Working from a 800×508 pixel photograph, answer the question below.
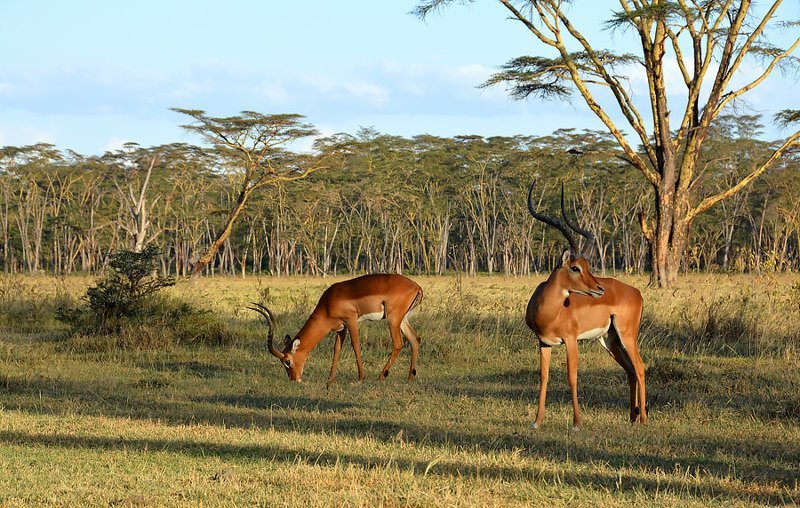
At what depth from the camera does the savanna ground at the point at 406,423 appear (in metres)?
5.18

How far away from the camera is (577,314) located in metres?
7.20

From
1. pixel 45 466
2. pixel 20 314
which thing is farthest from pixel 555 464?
pixel 20 314

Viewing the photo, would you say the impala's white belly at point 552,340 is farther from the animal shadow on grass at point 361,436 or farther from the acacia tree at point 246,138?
the acacia tree at point 246,138

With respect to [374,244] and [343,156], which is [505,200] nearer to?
[374,244]

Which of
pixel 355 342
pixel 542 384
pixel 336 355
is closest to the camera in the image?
pixel 542 384

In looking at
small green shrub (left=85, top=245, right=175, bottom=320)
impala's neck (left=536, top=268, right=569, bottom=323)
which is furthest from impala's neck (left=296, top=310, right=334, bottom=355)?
small green shrub (left=85, top=245, right=175, bottom=320)

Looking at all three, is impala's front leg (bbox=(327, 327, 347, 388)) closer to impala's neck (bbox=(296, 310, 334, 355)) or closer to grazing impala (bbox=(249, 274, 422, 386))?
grazing impala (bbox=(249, 274, 422, 386))

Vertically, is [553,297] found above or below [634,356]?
above

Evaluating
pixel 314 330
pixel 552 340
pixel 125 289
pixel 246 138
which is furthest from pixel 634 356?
pixel 246 138

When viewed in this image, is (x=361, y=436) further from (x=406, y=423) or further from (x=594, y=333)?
(x=594, y=333)

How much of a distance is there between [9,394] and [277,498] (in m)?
5.24

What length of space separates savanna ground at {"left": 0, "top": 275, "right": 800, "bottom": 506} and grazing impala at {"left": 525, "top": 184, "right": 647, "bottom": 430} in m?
0.39

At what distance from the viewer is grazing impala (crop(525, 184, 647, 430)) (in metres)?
7.06

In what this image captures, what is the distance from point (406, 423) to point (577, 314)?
5.20 feet
